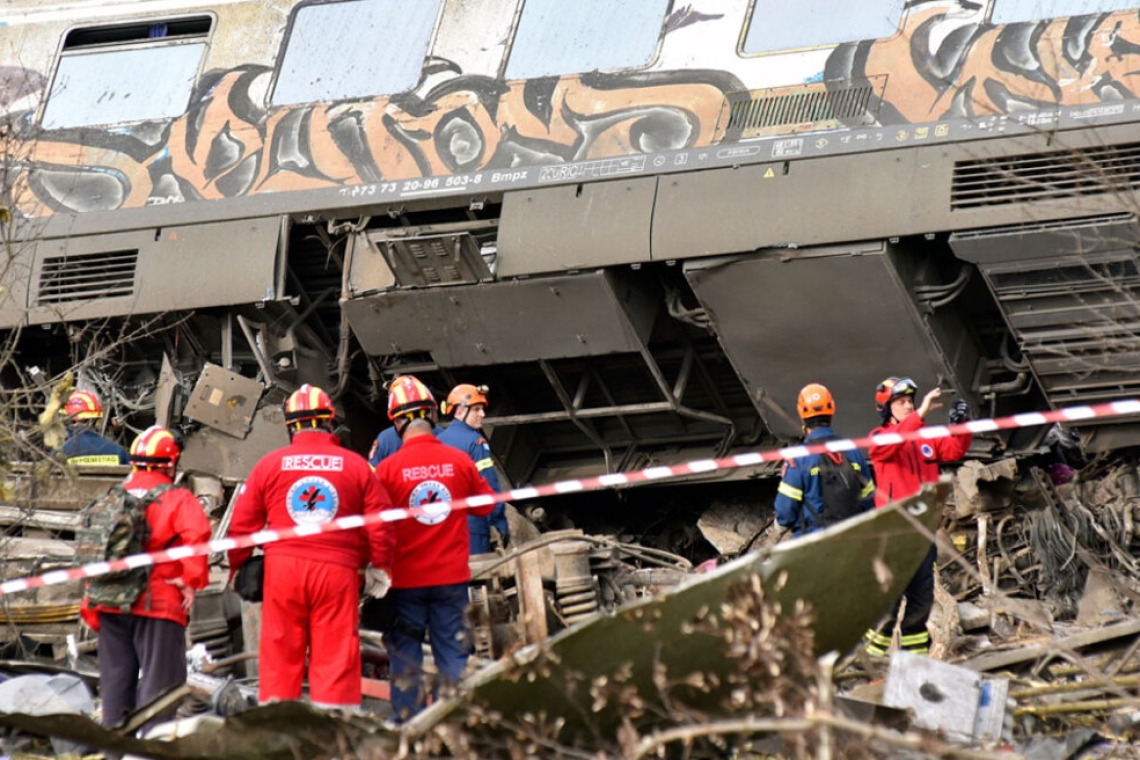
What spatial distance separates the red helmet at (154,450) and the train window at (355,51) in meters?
4.29

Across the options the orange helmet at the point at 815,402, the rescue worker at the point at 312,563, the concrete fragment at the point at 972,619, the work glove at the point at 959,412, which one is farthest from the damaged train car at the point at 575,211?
the rescue worker at the point at 312,563

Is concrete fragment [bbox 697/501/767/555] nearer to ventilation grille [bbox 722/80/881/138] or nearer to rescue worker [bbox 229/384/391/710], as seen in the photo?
ventilation grille [bbox 722/80/881/138]

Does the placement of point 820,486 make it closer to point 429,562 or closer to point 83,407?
point 429,562

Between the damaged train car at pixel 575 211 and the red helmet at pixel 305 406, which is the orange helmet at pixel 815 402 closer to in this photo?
the damaged train car at pixel 575 211

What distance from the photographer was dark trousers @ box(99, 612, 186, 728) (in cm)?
738

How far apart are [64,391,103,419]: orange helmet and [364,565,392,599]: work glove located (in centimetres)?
407

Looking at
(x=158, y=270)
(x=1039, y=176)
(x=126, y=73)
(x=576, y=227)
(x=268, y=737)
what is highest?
(x=126, y=73)

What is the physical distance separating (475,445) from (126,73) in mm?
4536

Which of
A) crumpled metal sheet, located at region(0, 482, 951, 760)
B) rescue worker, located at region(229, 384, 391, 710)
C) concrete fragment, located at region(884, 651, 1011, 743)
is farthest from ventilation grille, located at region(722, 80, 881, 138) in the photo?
crumpled metal sheet, located at region(0, 482, 951, 760)

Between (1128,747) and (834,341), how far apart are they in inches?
173

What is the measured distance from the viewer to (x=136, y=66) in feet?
40.8

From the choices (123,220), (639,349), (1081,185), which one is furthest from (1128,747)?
(123,220)

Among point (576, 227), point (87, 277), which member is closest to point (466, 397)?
point (576, 227)

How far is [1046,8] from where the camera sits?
32.5 feet
